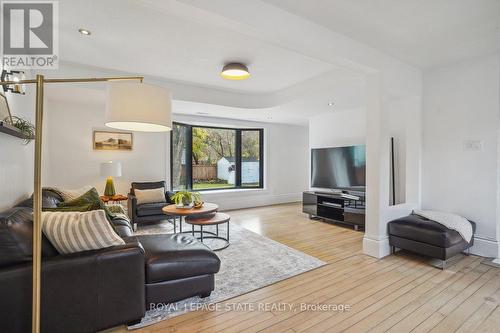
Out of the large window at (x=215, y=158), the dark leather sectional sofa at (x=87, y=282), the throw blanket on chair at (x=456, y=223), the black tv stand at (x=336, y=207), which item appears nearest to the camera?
the dark leather sectional sofa at (x=87, y=282)

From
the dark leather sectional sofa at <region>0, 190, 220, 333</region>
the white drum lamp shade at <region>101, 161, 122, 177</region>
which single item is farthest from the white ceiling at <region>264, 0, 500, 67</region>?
the white drum lamp shade at <region>101, 161, 122, 177</region>

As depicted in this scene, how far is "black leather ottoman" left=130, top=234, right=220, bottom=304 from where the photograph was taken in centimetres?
195

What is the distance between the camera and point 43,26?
8.20ft

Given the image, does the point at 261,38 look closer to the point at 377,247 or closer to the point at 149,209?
the point at 377,247

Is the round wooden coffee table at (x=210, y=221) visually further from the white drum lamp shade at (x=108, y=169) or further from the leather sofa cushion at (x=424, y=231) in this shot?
the leather sofa cushion at (x=424, y=231)

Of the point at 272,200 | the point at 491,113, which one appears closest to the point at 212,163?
the point at 272,200

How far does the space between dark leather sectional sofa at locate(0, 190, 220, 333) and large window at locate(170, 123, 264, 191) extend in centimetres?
414

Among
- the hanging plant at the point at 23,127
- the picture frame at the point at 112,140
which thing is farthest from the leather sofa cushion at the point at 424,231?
the picture frame at the point at 112,140

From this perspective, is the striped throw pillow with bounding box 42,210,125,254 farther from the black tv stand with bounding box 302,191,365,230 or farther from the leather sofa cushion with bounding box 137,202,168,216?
the black tv stand with bounding box 302,191,365,230

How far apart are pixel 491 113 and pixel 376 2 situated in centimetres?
230

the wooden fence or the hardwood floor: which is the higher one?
the wooden fence

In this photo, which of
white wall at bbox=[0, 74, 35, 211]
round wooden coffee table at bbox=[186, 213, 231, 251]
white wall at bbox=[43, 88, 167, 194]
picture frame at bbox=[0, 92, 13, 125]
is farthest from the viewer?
white wall at bbox=[43, 88, 167, 194]

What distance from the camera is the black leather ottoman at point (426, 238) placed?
2.78 m

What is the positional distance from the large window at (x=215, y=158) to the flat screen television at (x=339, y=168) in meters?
1.97
